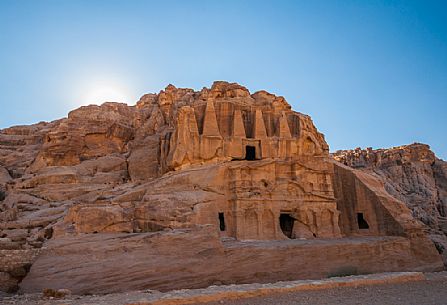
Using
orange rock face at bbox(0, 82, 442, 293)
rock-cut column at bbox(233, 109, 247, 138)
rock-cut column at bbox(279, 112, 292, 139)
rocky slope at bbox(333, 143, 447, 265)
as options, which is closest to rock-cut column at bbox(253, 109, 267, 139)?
orange rock face at bbox(0, 82, 442, 293)

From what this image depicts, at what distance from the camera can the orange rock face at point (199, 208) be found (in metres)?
16.1

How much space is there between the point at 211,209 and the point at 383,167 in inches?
1786

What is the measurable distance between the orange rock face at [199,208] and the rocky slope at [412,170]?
23.5 metres

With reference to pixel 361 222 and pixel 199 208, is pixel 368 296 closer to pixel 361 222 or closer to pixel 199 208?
pixel 199 208

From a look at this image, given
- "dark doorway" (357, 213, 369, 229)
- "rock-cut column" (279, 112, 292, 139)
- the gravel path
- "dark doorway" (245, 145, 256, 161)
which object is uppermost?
"rock-cut column" (279, 112, 292, 139)

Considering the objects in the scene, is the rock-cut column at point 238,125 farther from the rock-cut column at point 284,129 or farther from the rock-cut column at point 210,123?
the rock-cut column at point 284,129

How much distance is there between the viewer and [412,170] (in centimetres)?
5709

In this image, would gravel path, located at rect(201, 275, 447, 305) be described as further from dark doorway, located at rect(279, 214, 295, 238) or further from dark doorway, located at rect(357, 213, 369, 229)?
dark doorway, located at rect(357, 213, 369, 229)

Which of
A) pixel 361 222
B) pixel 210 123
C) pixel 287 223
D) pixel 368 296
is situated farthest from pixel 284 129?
pixel 368 296

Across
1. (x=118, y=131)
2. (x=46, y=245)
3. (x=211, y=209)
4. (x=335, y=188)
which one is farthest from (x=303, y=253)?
→ (x=118, y=131)

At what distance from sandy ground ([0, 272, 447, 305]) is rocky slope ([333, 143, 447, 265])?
139ft

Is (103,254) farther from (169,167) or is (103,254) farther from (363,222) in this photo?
(363,222)

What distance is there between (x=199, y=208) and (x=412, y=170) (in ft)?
153

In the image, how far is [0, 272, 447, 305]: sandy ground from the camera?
9.45m
